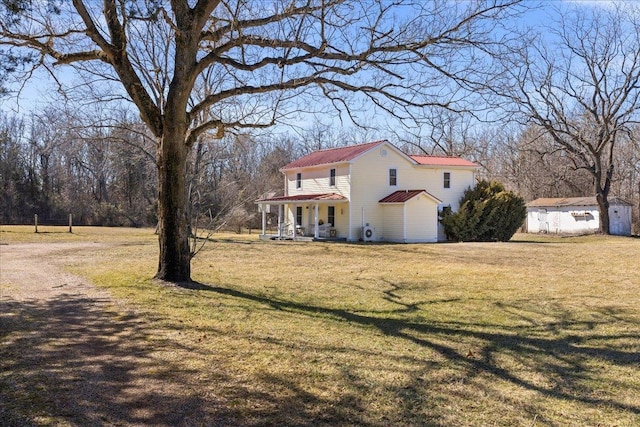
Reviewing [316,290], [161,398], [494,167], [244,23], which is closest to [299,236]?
[316,290]

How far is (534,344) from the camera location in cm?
703

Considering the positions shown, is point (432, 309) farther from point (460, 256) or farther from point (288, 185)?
point (288, 185)

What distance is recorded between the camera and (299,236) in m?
30.6

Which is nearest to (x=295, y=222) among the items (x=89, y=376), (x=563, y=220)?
(x=563, y=220)

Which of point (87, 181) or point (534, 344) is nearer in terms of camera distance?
point (534, 344)

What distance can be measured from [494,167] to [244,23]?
4722cm

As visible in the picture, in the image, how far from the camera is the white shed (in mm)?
38125

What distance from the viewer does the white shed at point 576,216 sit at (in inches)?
1501

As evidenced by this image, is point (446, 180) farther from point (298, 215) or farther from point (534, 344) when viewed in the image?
point (534, 344)

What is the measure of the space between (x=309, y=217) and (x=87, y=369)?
26.6 m

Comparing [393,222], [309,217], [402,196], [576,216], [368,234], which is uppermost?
[402,196]

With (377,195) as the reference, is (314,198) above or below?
below

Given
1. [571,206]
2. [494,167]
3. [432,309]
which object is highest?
[494,167]

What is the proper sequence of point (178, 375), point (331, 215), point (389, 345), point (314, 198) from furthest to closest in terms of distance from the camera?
point (331, 215)
point (314, 198)
point (389, 345)
point (178, 375)
